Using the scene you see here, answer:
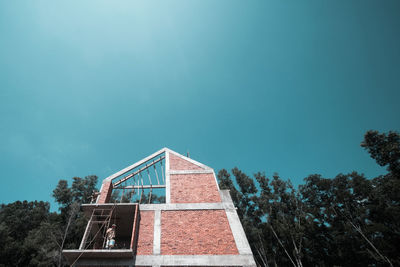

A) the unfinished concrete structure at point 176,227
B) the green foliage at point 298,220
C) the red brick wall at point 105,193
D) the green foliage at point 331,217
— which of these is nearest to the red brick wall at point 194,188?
the unfinished concrete structure at point 176,227

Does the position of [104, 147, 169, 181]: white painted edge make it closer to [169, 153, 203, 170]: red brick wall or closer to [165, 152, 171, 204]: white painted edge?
[165, 152, 171, 204]: white painted edge

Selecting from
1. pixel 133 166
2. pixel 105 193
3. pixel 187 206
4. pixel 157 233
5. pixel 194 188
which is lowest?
pixel 157 233

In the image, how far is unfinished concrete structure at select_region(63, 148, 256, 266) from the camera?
26.3 feet

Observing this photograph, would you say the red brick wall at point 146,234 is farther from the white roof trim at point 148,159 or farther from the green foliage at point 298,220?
the green foliage at point 298,220

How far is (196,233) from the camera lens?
894cm

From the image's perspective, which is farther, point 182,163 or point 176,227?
point 182,163

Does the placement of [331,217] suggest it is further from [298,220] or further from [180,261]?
[180,261]

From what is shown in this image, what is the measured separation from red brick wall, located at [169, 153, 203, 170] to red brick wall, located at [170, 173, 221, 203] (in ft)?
2.13

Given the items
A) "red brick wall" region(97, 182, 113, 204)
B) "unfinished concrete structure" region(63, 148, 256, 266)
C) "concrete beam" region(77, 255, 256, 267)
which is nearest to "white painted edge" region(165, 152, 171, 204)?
"unfinished concrete structure" region(63, 148, 256, 266)

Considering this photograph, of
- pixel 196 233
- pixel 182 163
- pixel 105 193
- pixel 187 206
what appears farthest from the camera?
pixel 182 163

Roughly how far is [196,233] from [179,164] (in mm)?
5168

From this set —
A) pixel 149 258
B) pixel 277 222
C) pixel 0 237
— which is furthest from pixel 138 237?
pixel 0 237

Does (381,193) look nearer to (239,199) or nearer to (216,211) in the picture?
(239,199)

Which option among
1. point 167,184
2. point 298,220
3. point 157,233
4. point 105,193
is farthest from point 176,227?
point 298,220
